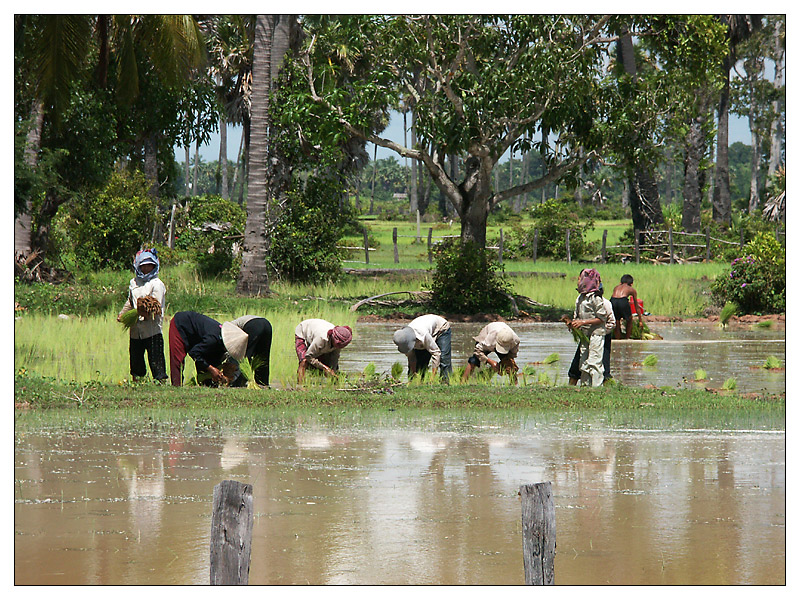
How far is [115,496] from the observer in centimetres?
746

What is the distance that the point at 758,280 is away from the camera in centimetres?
2214

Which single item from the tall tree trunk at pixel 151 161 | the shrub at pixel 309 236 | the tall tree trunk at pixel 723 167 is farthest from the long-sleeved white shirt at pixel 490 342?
the tall tree trunk at pixel 723 167

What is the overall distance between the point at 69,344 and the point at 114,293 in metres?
6.72

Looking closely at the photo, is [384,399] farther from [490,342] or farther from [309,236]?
[309,236]

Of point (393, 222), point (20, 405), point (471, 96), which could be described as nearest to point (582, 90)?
point (471, 96)

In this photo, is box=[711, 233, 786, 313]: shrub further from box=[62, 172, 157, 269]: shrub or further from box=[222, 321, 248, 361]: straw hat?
box=[62, 172, 157, 269]: shrub

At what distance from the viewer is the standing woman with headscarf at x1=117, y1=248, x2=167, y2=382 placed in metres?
11.5

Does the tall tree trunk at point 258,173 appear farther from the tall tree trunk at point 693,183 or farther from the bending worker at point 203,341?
the tall tree trunk at point 693,183

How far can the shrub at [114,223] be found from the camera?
29.4 metres

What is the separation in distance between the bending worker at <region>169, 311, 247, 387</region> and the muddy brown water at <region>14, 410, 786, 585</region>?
1098mm

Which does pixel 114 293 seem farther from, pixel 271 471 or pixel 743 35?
pixel 743 35

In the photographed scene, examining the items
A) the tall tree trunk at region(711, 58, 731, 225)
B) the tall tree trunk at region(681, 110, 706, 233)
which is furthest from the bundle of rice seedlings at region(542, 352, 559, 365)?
the tall tree trunk at region(711, 58, 731, 225)

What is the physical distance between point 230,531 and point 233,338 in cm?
661

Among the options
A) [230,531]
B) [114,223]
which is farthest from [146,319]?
[114,223]
